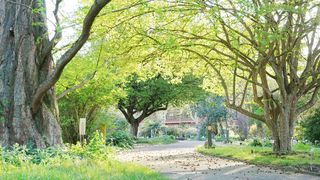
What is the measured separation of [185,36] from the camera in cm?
1738

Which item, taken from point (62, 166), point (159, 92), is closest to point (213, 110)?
point (159, 92)

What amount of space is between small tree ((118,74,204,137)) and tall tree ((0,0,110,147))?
2655 cm

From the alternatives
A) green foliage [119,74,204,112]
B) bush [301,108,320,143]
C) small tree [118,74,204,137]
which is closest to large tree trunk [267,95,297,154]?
bush [301,108,320,143]

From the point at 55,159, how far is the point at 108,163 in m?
1.33

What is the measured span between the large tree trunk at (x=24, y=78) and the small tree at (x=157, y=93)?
2658 centimetres

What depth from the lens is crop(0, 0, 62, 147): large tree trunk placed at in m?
12.2

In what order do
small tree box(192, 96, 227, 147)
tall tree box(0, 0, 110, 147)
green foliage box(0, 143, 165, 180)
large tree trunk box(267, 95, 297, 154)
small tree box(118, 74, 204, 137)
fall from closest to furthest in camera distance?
green foliage box(0, 143, 165, 180) → tall tree box(0, 0, 110, 147) → large tree trunk box(267, 95, 297, 154) → small tree box(118, 74, 204, 137) → small tree box(192, 96, 227, 147)

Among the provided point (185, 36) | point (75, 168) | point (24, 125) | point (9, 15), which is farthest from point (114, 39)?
point (75, 168)

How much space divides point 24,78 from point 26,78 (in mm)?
59

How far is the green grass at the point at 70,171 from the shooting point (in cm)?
695

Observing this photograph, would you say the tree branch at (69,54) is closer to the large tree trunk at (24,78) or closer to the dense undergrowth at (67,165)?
the large tree trunk at (24,78)

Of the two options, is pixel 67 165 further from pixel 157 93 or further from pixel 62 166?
pixel 157 93

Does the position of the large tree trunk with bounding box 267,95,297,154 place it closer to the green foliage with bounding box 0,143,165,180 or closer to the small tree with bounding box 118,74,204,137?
the green foliage with bounding box 0,143,165,180

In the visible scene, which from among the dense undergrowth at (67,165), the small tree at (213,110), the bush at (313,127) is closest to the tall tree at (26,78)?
the dense undergrowth at (67,165)
